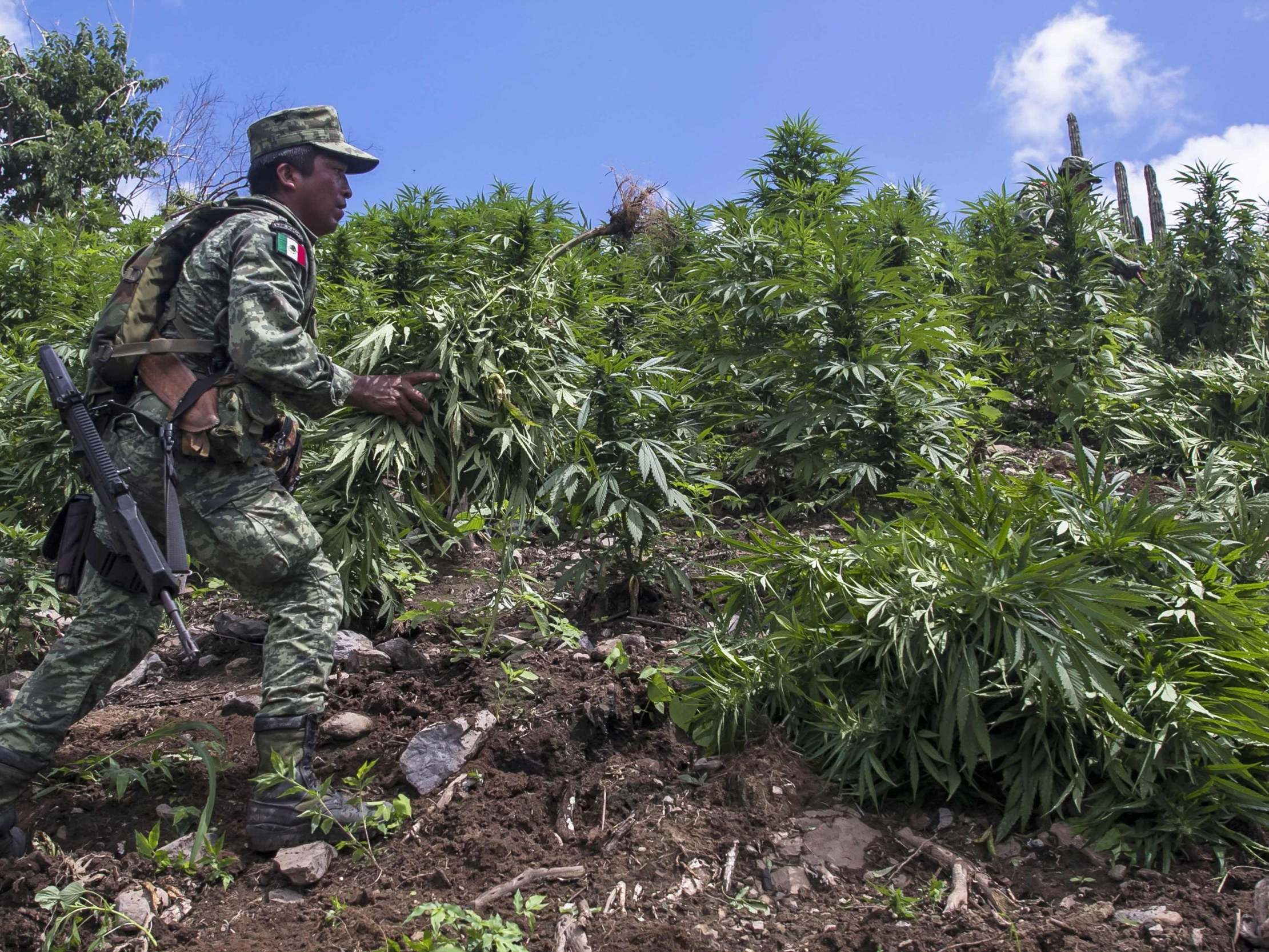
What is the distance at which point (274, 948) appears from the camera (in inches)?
89.0

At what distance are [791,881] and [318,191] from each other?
2370 mm

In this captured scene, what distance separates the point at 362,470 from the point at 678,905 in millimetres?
1908

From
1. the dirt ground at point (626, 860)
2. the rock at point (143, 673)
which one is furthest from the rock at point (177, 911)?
the rock at point (143, 673)

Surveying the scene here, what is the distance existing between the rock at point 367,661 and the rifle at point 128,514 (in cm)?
93

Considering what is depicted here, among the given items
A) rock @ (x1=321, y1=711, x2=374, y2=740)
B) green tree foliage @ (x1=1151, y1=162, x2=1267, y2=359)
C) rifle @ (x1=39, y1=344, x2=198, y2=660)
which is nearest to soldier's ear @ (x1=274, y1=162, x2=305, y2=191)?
rifle @ (x1=39, y1=344, x2=198, y2=660)

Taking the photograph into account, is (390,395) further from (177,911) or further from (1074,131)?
Answer: (1074,131)

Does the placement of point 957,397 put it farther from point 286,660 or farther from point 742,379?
point 286,660

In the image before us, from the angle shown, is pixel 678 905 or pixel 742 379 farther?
pixel 742 379

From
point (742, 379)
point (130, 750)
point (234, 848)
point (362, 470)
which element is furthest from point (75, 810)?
point (742, 379)

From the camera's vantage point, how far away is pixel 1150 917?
83.5 inches

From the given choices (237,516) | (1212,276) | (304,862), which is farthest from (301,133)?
(1212,276)

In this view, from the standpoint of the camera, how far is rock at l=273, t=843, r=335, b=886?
8.16 ft

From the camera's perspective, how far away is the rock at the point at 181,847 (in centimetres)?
258

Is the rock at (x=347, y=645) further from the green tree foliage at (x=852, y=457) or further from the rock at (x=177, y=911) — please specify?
the rock at (x=177, y=911)
